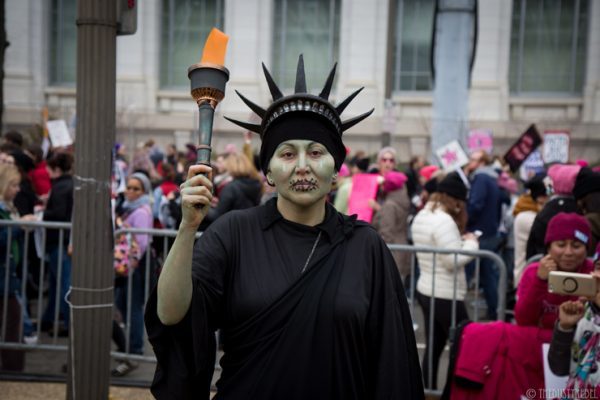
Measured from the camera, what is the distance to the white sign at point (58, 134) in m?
12.8

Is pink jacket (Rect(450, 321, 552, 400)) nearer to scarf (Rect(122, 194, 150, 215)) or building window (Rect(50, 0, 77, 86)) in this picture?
scarf (Rect(122, 194, 150, 215))

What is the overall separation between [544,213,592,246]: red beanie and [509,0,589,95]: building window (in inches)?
914

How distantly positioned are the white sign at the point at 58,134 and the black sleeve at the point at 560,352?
998cm

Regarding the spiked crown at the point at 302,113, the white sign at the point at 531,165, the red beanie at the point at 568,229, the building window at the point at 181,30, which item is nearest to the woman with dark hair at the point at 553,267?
the red beanie at the point at 568,229

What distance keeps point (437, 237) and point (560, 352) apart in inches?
79.0

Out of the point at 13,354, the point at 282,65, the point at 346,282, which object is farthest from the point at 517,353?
the point at 282,65

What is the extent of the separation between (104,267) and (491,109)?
74.9ft

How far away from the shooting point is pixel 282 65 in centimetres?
2772

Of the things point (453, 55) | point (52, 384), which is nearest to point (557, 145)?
point (453, 55)

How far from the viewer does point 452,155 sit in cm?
1044

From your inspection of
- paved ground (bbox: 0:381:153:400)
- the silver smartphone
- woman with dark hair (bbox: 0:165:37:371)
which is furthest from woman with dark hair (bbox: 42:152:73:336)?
the silver smartphone

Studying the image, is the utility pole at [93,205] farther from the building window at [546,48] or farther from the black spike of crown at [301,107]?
the building window at [546,48]

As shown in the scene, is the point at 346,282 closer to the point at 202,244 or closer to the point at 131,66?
the point at 202,244

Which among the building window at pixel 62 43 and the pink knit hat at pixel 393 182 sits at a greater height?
the building window at pixel 62 43
